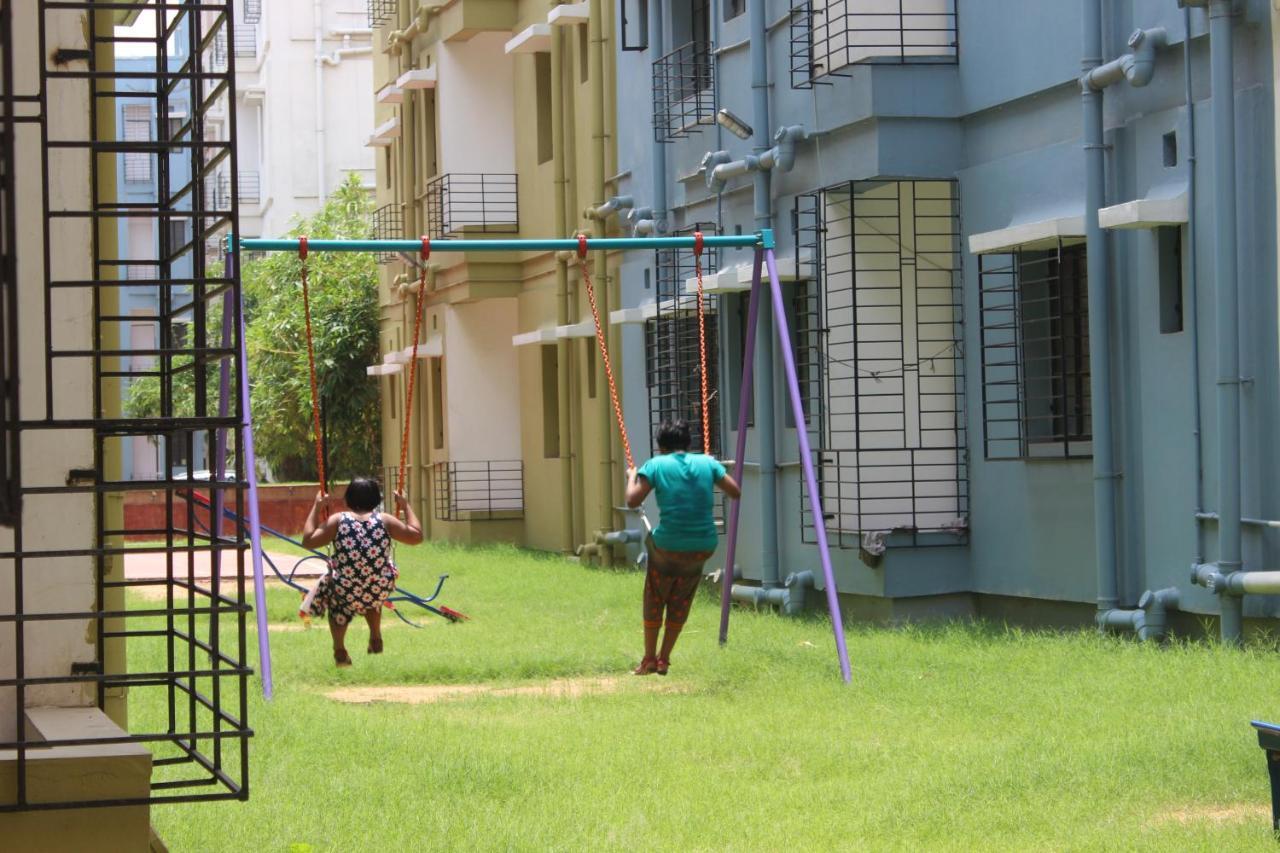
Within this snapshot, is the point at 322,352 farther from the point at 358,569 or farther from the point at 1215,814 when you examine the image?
the point at 1215,814

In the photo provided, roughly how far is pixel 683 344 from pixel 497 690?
807 cm

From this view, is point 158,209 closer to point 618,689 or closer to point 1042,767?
point 1042,767

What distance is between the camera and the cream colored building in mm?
24484

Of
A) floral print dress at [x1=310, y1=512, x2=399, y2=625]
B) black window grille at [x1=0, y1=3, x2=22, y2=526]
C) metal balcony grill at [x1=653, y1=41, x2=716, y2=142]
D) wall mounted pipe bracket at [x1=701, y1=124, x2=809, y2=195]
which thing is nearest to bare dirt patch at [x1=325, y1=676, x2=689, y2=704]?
floral print dress at [x1=310, y1=512, x2=399, y2=625]

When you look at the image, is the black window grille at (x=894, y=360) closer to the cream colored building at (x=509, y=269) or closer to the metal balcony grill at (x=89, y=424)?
the cream colored building at (x=509, y=269)

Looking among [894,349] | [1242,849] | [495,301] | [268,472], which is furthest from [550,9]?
[268,472]

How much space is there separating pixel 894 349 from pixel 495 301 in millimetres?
13611

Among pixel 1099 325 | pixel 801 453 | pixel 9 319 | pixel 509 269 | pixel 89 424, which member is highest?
pixel 509 269

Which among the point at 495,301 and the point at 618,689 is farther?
the point at 495,301

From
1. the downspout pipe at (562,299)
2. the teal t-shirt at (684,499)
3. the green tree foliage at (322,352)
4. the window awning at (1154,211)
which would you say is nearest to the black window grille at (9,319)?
the teal t-shirt at (684,499)

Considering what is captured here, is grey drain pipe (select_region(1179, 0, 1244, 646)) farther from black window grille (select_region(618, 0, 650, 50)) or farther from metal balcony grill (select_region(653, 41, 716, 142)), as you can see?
black window grille (select_region(618, 0, 650, 50))

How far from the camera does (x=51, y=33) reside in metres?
6.18

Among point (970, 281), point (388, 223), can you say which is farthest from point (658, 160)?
point (388, 223)

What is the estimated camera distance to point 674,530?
1355cm
